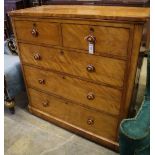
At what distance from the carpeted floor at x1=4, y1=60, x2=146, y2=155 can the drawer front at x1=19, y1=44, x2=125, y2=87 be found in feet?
2.08

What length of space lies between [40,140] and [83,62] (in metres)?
0.86

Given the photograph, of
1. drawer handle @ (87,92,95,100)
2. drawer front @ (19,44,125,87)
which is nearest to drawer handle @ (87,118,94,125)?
drawer handle @ (87,92,95,100)

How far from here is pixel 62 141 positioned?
1.69m

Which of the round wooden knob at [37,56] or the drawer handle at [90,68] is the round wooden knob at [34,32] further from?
the drawer handle at [90,68]

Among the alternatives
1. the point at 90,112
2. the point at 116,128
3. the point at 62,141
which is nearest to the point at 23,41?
the point at 90,112

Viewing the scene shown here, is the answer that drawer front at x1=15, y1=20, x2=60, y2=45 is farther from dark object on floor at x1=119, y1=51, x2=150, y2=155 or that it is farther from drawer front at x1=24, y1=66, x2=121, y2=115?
dark object on floor at x1=119, y1=51, x2=150, y2=155

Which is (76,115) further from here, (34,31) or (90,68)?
(34,31)

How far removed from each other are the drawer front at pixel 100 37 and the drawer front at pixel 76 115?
1.80 feet

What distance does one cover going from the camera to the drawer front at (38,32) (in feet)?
4.59

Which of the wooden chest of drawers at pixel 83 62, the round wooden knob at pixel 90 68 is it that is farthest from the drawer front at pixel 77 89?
the round wooden knob at pixel 90 68

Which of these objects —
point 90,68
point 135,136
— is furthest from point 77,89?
point 135,136

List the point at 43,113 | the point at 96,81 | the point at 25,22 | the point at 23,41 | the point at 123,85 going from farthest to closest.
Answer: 1. the point at 43,113
2. the point at 23,41
3. the point at 25,22
4. the point at 96,81
5. the point at 123,85

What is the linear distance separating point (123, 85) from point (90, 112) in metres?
0.42

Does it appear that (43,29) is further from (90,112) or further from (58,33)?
(90,112)
